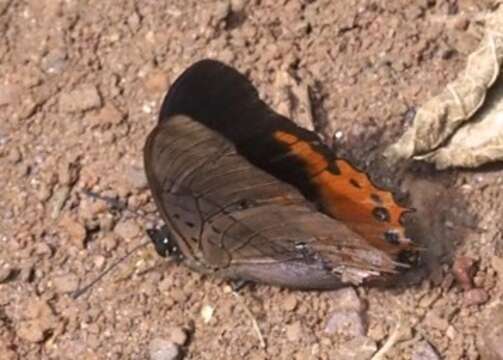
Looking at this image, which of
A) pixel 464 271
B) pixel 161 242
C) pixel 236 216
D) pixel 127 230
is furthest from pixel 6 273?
pixel 464 271

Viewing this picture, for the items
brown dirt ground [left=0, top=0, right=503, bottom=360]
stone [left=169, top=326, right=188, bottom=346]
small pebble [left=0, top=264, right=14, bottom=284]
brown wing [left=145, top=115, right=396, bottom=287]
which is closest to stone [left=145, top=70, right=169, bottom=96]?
brown dirt ground [left=0, top=0, right=503, bottom=360]

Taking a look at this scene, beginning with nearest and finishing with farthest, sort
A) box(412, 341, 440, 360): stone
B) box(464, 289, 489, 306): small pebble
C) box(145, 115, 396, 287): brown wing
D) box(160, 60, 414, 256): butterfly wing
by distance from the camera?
box(145, 115, 396, 287): brown wing, box(160, 60, 414, 256): butterfly wing, box(412, 341, 440, 360): stone, box(464, 289, 489, 306): small pebble

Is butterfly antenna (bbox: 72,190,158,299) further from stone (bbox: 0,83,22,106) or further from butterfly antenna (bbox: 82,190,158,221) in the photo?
stone (bbox: 0,83,22,106)

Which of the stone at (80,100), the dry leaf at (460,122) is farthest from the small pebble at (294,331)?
the stone at (80,100)

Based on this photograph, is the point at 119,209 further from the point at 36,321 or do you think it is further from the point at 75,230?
the point at 36,321

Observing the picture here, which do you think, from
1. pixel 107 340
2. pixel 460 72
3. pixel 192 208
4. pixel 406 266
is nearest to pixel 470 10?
pixel 460 72

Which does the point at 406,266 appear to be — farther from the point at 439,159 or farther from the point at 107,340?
the point at 107,340
